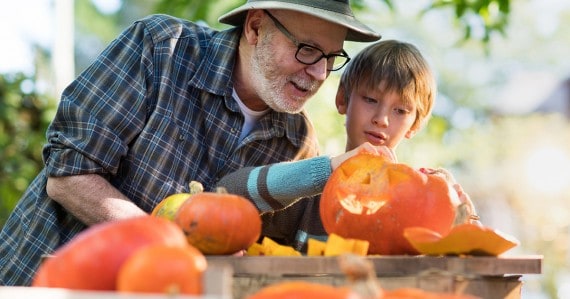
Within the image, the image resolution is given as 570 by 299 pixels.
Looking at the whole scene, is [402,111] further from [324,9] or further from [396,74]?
[324,9]

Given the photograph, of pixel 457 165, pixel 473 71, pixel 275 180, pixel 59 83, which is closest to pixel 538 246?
pixel 59 83

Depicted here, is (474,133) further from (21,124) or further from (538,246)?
(21,124)

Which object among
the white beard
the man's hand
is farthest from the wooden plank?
the white beard

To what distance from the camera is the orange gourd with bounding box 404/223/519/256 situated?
6.73ft

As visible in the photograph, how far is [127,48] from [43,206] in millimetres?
616

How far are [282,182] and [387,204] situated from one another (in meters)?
0.37

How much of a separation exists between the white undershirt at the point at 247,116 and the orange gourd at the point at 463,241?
4.59 feet

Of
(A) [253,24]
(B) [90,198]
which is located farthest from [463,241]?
(A) [253,24]

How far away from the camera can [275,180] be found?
2586 mm

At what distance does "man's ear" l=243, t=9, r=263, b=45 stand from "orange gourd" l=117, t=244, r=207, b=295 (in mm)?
2037

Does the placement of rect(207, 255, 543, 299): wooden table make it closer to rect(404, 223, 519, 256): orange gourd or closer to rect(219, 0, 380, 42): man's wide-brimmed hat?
rect(404, 223, 519, 256): orange gourd

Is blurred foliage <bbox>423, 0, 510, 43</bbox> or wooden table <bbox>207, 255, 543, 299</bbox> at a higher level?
blurred foliage <bbox>423, 0, 510, 43</bbox>

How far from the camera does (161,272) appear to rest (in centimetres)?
143

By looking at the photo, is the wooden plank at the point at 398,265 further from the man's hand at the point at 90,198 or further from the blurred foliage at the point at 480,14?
the blurred foliage at the point at 480,14
